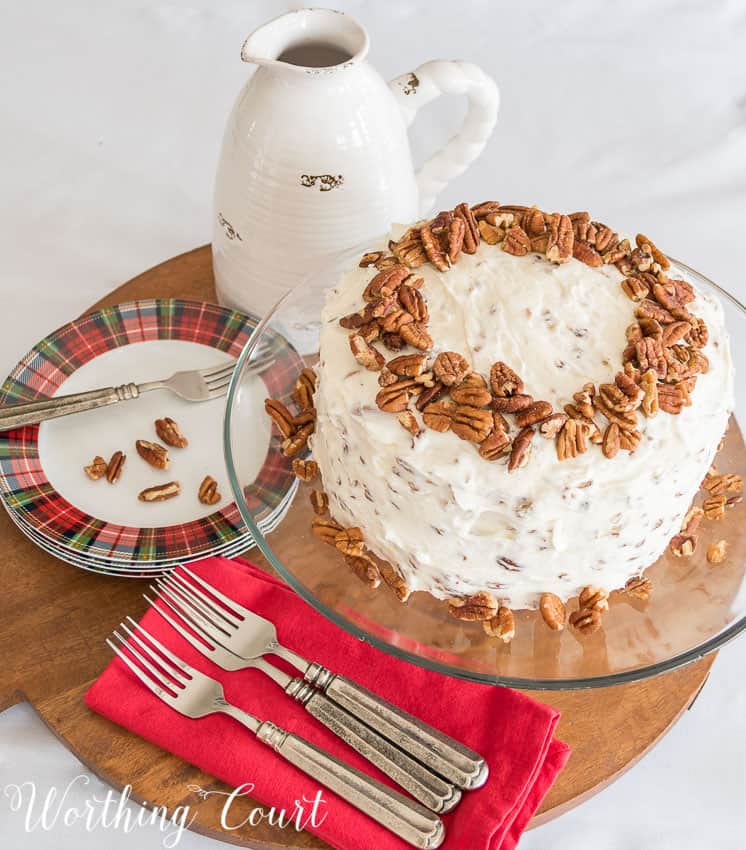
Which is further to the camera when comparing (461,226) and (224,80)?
(224,80)

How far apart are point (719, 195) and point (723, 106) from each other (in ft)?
0.88

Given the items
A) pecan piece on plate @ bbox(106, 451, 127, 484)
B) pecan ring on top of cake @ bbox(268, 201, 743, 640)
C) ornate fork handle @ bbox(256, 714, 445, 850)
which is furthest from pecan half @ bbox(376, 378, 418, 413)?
pecan piece on plate @ bbox(106, 451, 127, 484)

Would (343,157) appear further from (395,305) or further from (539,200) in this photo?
(539,200)

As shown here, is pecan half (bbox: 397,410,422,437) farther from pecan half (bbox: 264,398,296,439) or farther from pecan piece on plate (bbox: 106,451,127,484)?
pecan piece on plate (bbox: 106,451,127,484)

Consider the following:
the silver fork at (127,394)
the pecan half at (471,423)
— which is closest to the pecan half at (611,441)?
the pecan half at (471,423)

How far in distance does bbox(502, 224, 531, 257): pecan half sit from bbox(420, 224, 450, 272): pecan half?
7cm

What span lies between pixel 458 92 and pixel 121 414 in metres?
0.67

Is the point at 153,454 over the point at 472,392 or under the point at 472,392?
under

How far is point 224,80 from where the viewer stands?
220 centimetres

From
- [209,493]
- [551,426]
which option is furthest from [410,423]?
[209,493]

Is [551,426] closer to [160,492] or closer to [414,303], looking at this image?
[414,303]

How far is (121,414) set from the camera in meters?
1.54

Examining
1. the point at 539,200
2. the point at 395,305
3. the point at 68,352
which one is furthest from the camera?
the point at 539,200

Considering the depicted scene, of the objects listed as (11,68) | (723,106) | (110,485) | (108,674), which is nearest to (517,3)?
(723,106)
